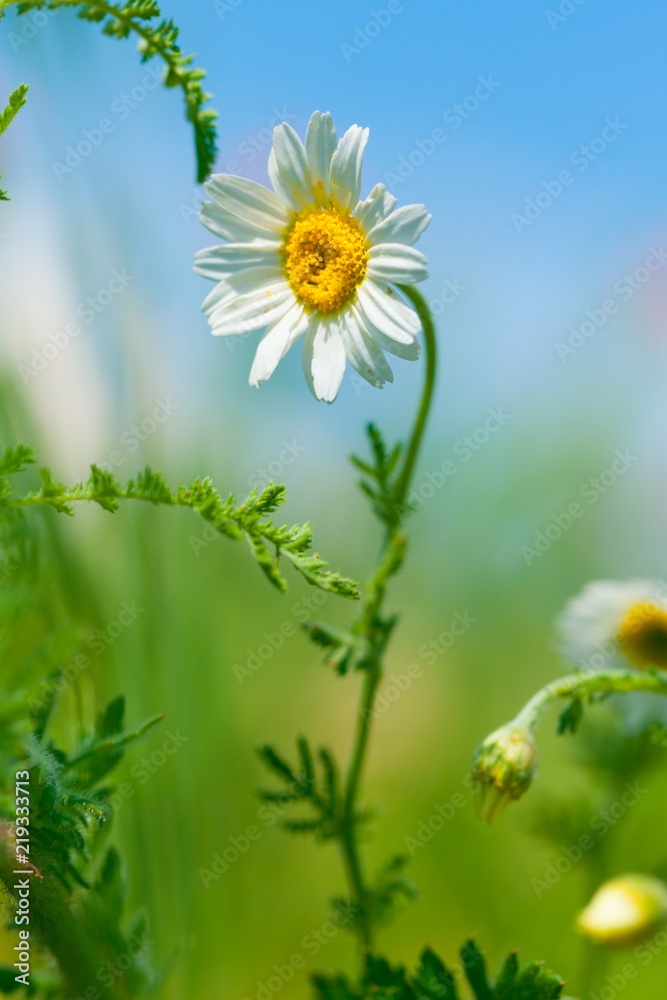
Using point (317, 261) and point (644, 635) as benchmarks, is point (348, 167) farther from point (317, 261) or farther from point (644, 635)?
point (644, 635)

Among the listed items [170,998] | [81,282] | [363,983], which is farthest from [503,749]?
[81,282]

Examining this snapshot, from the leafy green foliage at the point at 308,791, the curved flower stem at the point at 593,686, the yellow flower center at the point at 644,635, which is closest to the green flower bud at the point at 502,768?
the curved flower stem at the point at 593,686

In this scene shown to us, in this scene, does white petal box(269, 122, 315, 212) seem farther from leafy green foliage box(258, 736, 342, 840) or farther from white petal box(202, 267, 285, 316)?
leafy green foliage box(258, 736, 342, 840)

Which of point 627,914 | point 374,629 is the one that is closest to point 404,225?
point 374,629

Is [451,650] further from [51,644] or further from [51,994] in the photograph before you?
[51,644]

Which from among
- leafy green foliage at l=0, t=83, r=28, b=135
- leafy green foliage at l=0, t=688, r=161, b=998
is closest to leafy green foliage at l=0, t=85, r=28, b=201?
leafy green foliage at l=0, t=83, r=28, b=135

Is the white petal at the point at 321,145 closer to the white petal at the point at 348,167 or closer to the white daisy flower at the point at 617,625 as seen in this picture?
the white petal at the point at 348,167
